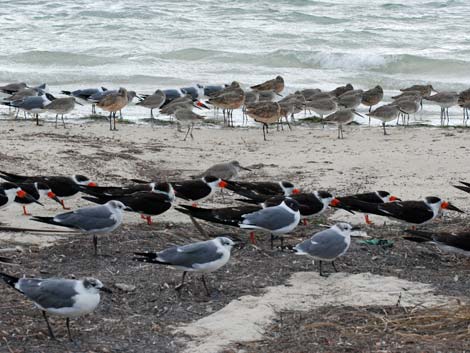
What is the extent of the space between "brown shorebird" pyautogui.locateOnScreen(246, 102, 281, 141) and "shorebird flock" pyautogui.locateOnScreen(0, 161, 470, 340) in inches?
197

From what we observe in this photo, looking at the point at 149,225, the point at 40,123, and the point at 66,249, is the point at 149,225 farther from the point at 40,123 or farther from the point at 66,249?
the point at 40,123

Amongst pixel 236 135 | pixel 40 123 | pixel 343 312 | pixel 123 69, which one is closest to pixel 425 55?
pixel 123 69

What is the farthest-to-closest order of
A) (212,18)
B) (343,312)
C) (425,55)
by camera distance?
(212,18), (425,55), (343,312)

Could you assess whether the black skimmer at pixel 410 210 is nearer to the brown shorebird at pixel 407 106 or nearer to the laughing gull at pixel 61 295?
the laughing gull at pixel 61 295

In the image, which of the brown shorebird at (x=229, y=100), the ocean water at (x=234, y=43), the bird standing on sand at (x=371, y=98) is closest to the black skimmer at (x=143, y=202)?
the brown shorebird at (x=229, y=100)

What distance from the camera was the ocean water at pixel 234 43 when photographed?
25.0 m

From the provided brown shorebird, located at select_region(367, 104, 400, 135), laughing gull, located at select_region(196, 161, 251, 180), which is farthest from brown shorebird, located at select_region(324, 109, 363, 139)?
laughing gull, located at select_region(196, 161, 251, 180)

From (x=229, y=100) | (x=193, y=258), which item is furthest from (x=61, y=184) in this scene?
(x=229, y=100)

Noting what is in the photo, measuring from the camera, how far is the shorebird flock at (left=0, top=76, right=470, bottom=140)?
16.9 metres

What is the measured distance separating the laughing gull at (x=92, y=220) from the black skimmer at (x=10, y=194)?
131 cm

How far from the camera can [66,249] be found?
354 inches

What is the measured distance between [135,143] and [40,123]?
2.83 meters

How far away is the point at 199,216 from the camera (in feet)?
30.6

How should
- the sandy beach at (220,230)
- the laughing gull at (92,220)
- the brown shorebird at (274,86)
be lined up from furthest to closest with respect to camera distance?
the brown shorebird at (274,86), the laughing gull at (92,220), the sandy beach at (220,230)
